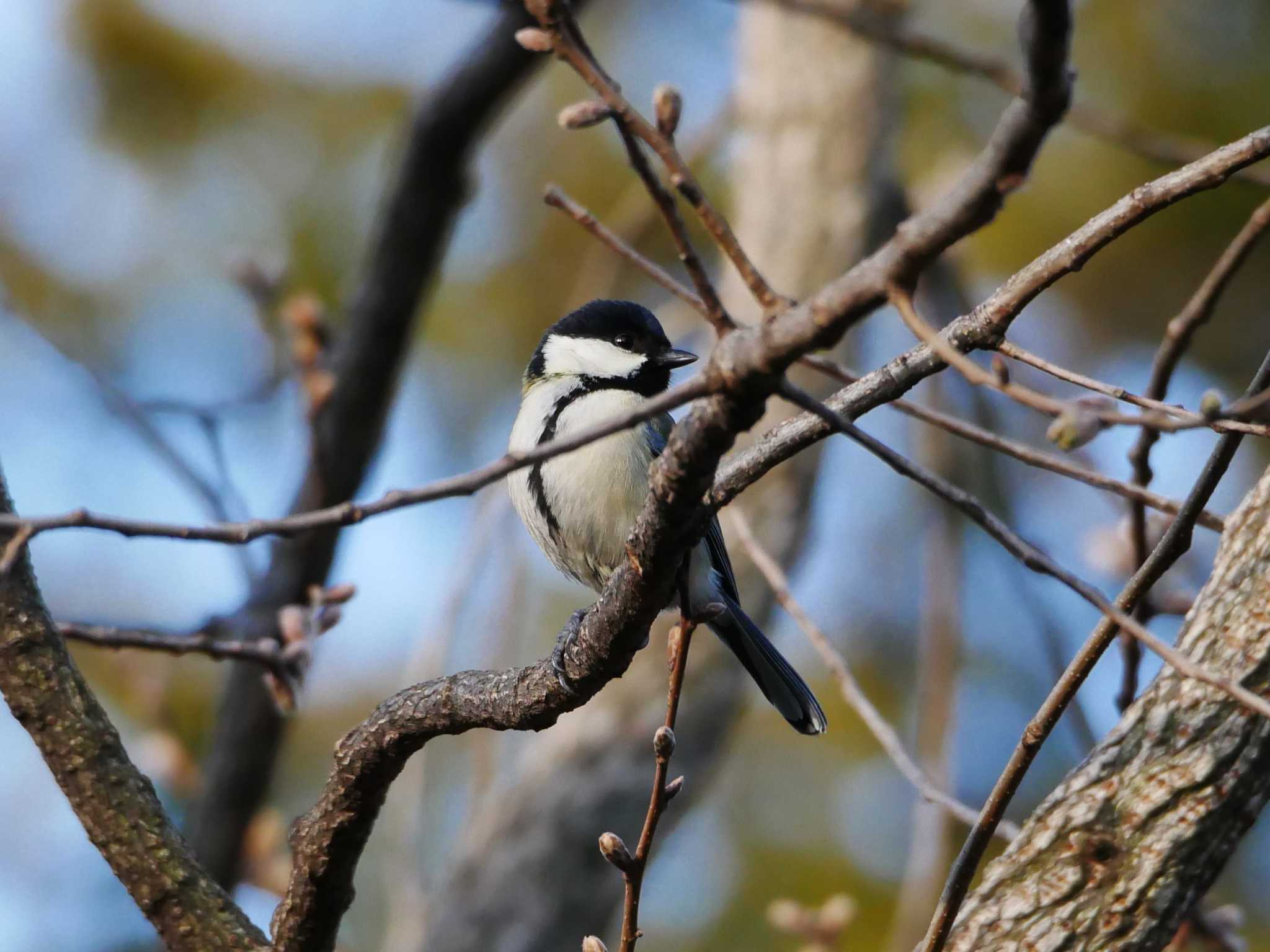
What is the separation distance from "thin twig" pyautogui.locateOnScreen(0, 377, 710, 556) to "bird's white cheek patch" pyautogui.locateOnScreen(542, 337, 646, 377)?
6.47 ft

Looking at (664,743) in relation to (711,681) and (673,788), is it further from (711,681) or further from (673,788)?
(711,681)

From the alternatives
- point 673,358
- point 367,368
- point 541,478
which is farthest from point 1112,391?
point 367,368

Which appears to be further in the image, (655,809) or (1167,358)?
(1167,358)

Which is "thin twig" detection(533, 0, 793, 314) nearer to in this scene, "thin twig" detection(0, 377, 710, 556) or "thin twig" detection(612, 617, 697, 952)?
"thin twig" detection(0, 377, 710, 556)

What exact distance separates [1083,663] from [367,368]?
2611 millimetres

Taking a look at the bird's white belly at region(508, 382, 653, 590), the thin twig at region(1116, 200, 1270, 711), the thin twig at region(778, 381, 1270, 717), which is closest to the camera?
the thin twig at region(778, 381, 1270, 717)

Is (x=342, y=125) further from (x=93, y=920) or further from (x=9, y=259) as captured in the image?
(x=93, y=920)

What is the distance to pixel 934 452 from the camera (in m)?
4.37

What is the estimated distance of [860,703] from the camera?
2.17 meters

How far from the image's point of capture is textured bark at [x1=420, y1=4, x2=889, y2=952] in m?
3.95

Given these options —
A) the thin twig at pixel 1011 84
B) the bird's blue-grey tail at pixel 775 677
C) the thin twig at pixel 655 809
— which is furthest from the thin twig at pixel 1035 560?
the bird's blue-grey tail at pixel 775 677

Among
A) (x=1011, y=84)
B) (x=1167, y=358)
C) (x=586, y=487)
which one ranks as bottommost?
(x=1167, y=358)

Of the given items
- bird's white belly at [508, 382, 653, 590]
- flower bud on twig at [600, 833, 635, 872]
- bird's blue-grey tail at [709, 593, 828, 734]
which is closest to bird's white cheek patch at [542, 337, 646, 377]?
bird's white belly at [508, 382, 653, 590]

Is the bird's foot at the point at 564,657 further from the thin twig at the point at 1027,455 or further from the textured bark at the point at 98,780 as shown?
the textured bark at the point at 98,780
